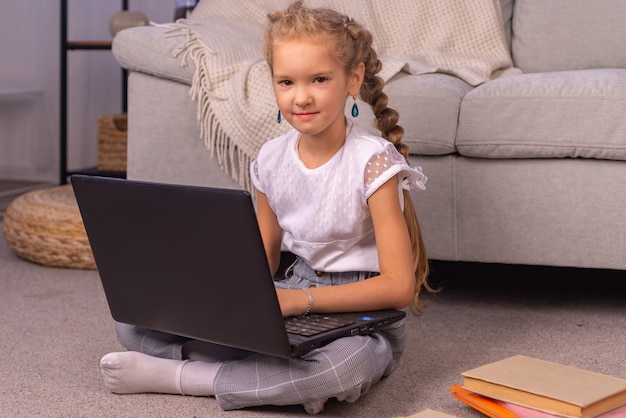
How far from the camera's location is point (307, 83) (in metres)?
1.23

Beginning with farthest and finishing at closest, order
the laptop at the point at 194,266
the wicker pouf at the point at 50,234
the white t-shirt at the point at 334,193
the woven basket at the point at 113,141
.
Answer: the woven basket at the point at 113,141 → the wicker pouf at the point at 50,234 → the white t-shirt at the point at 334,193 → the laptop at the point at 194,266

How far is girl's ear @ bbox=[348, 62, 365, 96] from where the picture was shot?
4.23 feet

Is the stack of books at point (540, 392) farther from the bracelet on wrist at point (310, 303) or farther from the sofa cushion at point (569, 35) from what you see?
the sofa cushion at point (569, 35)

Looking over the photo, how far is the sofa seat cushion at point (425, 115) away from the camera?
5.65ft

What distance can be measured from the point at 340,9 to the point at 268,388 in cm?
131

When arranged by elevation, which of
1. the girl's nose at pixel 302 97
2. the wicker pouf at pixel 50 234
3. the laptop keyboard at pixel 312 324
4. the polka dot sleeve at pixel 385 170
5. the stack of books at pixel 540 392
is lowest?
the stack of books at pixel 540 392

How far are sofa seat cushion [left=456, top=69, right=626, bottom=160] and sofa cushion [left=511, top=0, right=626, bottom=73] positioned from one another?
1.40 feet

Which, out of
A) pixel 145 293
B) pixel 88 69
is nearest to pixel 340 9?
pixel 145 293

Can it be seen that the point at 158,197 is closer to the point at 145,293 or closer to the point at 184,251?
the point at 184,251

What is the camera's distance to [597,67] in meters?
2.14

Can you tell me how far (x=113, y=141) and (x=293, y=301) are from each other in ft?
5.69

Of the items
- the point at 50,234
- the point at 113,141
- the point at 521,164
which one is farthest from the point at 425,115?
the point at 113,141

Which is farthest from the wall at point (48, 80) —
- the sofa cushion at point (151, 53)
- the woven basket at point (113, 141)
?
the sofa cushion at point (151, 53)

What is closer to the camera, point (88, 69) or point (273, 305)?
point (273, 305)
